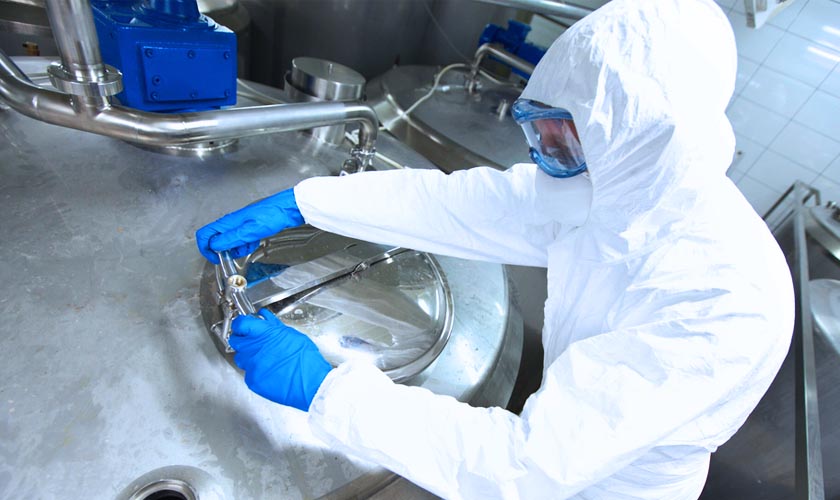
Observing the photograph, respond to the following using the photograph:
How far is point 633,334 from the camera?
604 mm

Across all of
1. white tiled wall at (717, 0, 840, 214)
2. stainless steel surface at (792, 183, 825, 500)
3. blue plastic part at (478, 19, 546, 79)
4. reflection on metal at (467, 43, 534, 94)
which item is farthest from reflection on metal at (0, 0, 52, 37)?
white tiled wall at (717, 0, 840, 214)

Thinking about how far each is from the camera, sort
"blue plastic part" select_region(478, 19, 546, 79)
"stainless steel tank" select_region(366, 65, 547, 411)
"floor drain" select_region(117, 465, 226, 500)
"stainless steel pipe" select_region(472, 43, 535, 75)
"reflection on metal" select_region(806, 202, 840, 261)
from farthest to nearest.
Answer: "blue plastic part" select_region(478, 19, 546, 79) < "stainless steel pipe" select_region(472, 43, 535, 75) < "stainless steel tank" select_region(366, 65, 547, 411) < "reflection on metal" select_region(806, 202, 840, 261) < "floor drain" select_region(117, 465, 226, 500)

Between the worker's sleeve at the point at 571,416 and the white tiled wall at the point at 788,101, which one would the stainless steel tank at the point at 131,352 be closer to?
the worker's sleeve at the point at 571,416

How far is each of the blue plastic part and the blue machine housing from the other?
1.43 m

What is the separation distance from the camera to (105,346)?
0.62 metres

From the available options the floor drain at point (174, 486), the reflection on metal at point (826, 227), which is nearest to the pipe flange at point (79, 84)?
the floor drain at point (174, 486)

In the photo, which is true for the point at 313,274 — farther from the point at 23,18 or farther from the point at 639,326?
the point at 23,18

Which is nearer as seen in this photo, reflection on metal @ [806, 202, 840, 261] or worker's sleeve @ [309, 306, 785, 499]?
worker's sleeve @ [309, 306, 785, 499]

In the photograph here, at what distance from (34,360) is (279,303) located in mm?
348

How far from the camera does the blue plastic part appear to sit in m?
1.88

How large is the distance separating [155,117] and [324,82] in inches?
20.9

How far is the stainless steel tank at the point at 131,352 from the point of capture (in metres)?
0.53

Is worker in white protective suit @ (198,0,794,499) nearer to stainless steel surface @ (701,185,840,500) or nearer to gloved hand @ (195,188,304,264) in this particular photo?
gloved hand @ (195,188,304,264)

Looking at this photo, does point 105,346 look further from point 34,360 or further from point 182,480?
point 182,480
